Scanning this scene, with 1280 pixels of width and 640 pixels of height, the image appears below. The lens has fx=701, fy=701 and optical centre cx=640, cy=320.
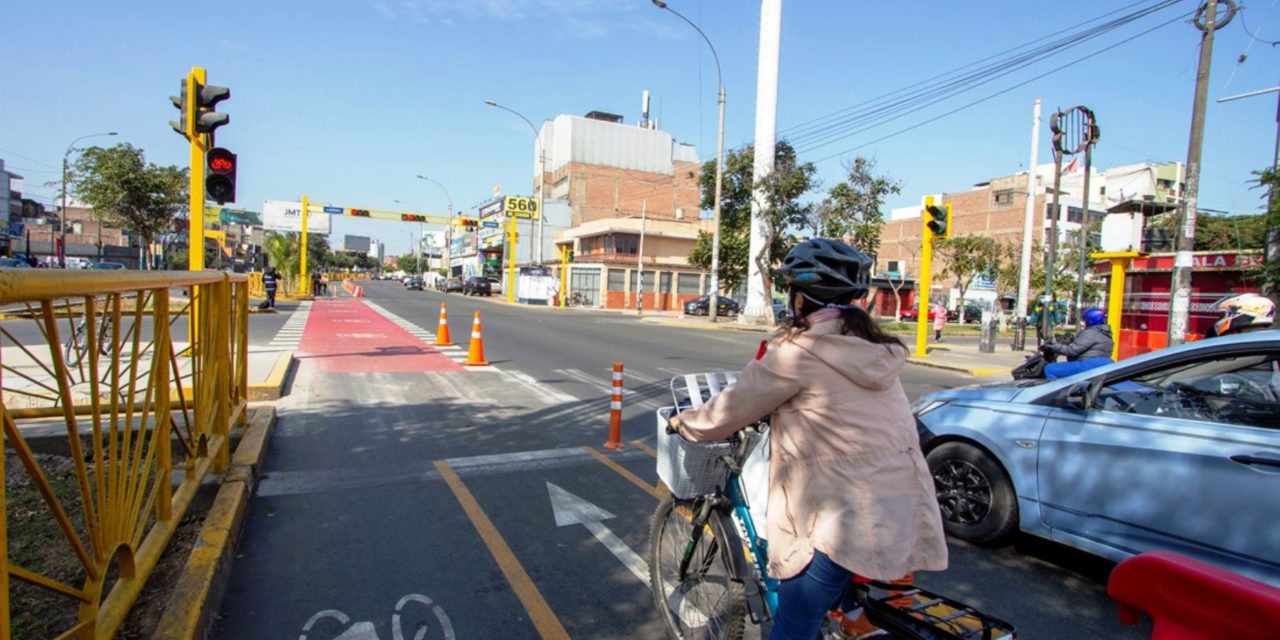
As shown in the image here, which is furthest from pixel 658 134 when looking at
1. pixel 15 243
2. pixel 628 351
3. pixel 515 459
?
pixel 515 459

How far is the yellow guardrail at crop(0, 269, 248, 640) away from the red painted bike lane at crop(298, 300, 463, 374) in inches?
258

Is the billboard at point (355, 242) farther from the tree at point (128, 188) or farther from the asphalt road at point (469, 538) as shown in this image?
the asphalt road at point (469, 538)

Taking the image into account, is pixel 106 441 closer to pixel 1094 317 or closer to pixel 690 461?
pixel 690 461

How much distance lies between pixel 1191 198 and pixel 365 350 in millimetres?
14904

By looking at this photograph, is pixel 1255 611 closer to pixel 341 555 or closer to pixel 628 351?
pixel 341 555

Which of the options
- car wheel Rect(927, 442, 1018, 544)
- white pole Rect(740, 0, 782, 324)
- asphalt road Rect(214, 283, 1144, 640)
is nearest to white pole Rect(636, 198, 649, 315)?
white pole Rect(740, 0, 782, 324)

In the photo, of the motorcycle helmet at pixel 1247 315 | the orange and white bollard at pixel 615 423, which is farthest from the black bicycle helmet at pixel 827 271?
the motorcycle helmet at pixel 1247 315

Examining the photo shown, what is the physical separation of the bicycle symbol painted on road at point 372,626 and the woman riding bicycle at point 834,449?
5.96 ft

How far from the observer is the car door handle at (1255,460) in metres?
3.28

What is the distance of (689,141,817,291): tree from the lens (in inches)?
1104

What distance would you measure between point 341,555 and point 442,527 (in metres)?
0.67

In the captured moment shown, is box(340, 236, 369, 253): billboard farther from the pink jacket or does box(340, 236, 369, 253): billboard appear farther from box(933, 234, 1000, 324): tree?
the pink jacket

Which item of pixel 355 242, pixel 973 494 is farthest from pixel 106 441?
pixel 355 242

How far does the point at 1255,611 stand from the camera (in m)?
1.29
